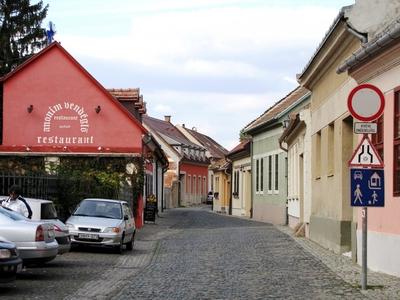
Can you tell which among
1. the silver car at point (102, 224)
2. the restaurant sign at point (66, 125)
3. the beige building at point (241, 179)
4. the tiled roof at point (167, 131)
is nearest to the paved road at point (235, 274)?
the silver car at point (102, 224)

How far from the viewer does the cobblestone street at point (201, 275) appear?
1207cm

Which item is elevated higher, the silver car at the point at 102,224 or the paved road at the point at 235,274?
the silver car at the point at 102,224

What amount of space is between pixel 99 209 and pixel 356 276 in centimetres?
878

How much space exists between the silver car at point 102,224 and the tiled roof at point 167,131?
58.8 meters

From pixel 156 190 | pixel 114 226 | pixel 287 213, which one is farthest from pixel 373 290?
pixel 156 190

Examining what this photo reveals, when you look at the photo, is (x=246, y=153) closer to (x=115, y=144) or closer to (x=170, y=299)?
(x=115, y=144)

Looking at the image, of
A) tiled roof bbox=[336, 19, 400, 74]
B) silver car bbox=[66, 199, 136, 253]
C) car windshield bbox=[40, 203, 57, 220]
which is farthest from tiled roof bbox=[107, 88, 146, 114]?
tiled roof bbox=[336, 19, 400, 74]

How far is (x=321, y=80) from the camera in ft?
72.0

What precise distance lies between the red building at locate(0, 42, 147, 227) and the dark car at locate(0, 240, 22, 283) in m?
20.1

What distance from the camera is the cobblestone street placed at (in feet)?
39.6

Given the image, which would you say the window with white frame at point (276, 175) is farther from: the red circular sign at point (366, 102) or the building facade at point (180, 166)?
the building facade at point (180, 166)

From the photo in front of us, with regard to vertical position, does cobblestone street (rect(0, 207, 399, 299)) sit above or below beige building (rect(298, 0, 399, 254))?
below

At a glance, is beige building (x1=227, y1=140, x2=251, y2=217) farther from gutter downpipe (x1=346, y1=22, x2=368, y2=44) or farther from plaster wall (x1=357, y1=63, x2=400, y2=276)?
plaster wall (x1=357, y1=63, x2=400, y2=276)

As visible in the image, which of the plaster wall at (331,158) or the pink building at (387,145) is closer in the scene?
the pink building at (387,145)
